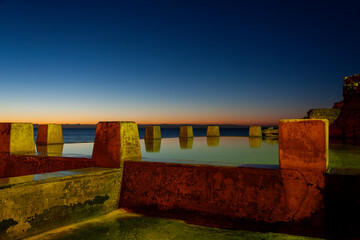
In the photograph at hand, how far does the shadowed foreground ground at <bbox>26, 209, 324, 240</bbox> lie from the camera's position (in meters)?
4.02

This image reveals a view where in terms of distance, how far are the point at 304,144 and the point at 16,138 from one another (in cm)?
771

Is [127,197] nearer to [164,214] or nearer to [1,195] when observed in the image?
[164,214]

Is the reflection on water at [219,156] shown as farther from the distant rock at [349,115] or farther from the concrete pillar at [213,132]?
the concrete pillar at [213,132]

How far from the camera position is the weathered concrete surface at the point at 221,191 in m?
4.19

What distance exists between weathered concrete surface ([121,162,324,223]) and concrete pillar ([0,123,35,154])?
13.9 ft


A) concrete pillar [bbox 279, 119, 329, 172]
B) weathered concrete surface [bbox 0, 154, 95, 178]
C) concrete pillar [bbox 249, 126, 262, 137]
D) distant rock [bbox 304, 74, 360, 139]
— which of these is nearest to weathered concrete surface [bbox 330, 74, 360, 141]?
distant rock [bbox 304, 74, 360, 139]

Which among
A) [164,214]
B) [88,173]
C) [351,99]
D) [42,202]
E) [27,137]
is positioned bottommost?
[164,214]

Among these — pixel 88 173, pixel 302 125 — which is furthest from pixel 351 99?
pixel 88 173

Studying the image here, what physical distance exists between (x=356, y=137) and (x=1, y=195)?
17572mm

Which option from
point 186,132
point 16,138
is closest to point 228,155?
point 16,138

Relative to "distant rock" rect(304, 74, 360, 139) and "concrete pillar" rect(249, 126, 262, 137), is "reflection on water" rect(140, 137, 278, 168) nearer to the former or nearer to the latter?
"distant rock" rect(304, 74, 360, 139)

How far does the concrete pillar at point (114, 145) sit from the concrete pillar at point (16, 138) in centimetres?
320

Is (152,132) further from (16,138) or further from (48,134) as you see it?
(16,138)

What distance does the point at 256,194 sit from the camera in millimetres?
4449
